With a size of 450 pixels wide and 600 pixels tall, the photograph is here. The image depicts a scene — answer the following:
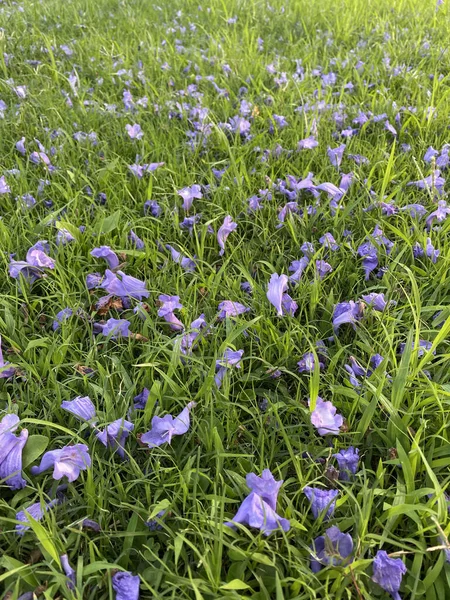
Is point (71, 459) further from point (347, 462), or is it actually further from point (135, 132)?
point (135, 132)

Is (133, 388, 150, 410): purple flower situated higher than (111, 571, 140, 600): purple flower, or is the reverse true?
(133, 388, 150, 410): purple flower

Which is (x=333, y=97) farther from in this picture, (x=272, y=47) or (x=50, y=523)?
(x=50, y=523)

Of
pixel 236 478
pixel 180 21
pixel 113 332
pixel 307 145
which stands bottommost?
pixel 236 478

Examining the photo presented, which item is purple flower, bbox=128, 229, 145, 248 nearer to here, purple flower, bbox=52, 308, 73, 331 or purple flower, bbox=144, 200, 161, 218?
purple flower, bbox=144, 200, 161, 218

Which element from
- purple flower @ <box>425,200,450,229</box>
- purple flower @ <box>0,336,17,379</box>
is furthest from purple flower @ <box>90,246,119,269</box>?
purple flower @ <box>425,200,450,229</box>

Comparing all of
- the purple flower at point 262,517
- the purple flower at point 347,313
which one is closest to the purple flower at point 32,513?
the purple flower at point 262,517

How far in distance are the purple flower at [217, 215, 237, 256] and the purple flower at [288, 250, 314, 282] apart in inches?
12.5

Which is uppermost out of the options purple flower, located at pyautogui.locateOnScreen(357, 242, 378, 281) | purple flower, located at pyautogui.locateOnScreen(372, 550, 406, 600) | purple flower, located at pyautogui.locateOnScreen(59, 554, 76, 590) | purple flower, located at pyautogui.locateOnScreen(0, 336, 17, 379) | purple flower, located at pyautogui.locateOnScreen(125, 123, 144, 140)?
purple flower, located at pyautogui.locateOnScreen(125, 123, 144, 140)

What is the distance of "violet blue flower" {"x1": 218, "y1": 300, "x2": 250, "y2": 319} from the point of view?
1.81m

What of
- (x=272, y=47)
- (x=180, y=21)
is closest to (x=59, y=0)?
(x=180, y=21)

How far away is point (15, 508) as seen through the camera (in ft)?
4.38

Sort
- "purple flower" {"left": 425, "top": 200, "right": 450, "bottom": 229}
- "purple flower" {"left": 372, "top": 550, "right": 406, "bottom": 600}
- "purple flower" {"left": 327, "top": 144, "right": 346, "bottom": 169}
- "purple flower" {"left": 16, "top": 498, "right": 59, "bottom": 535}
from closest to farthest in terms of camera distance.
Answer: "purple flower" {"left": 372, "top": 550, "right": 406, "bottom": 600} → "purple flower" {"left": 16, "top": 498, "right": 59, "bottom": 535} → "purple flower" {"left": 425, "top": 200, "right": 450, "bottom": 229} → "purple flower" {"left": 327, "top": 144, "right": 346, "bottom": 169}

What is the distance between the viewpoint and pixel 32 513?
4.21 feet

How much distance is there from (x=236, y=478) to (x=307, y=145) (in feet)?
6.29
